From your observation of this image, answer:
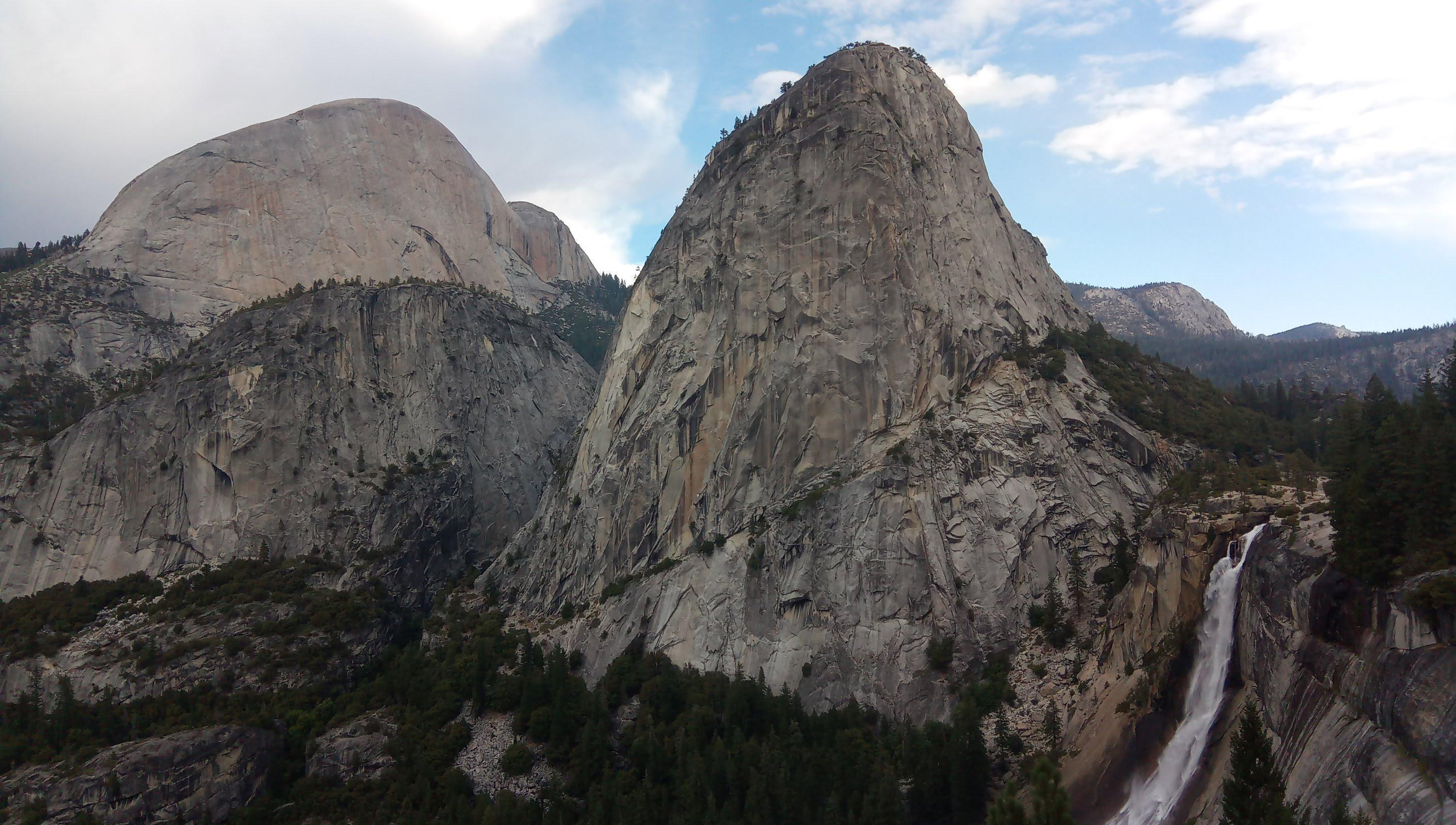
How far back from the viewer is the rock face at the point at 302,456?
3915 inches

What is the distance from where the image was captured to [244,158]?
13388cm

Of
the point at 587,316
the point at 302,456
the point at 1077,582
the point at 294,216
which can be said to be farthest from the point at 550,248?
the point at 1077,582

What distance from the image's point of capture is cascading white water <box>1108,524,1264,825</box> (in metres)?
44.7

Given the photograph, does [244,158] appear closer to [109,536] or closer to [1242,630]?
[109,536]

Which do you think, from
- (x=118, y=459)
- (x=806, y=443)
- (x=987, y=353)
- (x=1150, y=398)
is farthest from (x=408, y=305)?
(x=1150, y=398)

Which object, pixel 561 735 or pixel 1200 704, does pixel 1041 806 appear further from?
pixel 561 735

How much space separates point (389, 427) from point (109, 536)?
28.6 m

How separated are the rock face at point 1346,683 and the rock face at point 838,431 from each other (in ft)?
79.4

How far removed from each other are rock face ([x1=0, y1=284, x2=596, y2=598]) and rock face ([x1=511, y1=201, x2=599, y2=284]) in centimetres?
5869

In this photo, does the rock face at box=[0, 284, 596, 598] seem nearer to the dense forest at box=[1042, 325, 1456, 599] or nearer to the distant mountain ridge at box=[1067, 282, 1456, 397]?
the dense forest at box=[1042, 325, 1456, 599]

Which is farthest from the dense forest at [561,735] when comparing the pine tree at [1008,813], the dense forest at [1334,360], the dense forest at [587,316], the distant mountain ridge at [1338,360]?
the dense forest at [1334,360]

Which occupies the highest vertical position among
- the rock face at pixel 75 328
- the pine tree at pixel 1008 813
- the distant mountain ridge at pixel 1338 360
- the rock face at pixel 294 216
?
the rock face at pixel 294 216

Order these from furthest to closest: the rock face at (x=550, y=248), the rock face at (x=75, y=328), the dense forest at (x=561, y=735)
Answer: the rock face at (x=550, y=248) < the rock face at (x=75, y=328) < the dense forest at (x=561, y=735)

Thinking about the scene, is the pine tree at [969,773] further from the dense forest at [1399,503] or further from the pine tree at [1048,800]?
the dense forest at [1399,503]
